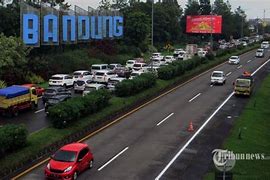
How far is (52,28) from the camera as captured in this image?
65438 mm

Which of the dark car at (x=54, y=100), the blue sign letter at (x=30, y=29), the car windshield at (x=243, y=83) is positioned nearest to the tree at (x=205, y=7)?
the blue sign letter at (x=30, y=29)

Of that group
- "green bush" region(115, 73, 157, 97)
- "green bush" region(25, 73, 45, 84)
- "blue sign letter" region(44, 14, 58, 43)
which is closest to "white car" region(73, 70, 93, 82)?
"green bush" region(25, 73, 45, 84)

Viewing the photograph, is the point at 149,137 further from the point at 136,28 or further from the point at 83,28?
the point at 136,28

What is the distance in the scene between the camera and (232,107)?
44438 mm

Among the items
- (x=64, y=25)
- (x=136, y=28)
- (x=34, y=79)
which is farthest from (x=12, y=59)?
(x=136, y=28)

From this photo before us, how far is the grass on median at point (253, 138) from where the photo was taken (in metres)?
25.2

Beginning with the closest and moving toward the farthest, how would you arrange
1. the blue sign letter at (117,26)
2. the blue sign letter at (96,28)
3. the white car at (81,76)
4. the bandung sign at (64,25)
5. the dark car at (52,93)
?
1. the dark car at (52,93)
2. the white car at (81,76)
3. the bandung sign at (64,25)
4. the blue sign letter at (96,28)
5. the blue sign letter at (117,26)

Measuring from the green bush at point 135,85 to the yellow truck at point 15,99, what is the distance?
8.20m

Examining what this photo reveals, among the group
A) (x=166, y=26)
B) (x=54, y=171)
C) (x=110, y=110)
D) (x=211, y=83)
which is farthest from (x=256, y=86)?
(x=166, y=26)

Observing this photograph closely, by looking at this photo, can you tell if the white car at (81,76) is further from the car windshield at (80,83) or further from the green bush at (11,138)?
the green bush at (11,138)

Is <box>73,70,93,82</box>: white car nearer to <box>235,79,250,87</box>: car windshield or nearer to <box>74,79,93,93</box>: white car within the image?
<box>74,79,93,93</box>: white car

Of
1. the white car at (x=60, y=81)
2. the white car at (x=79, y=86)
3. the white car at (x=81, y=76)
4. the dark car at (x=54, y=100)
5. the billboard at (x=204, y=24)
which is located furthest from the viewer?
the billboard at (x=204, y=24)

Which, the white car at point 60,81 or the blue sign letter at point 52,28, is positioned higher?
the blue sign letter at point 52,28

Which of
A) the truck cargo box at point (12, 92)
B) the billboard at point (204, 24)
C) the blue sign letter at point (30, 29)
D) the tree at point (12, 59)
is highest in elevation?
the billboard at point (204, 24)
